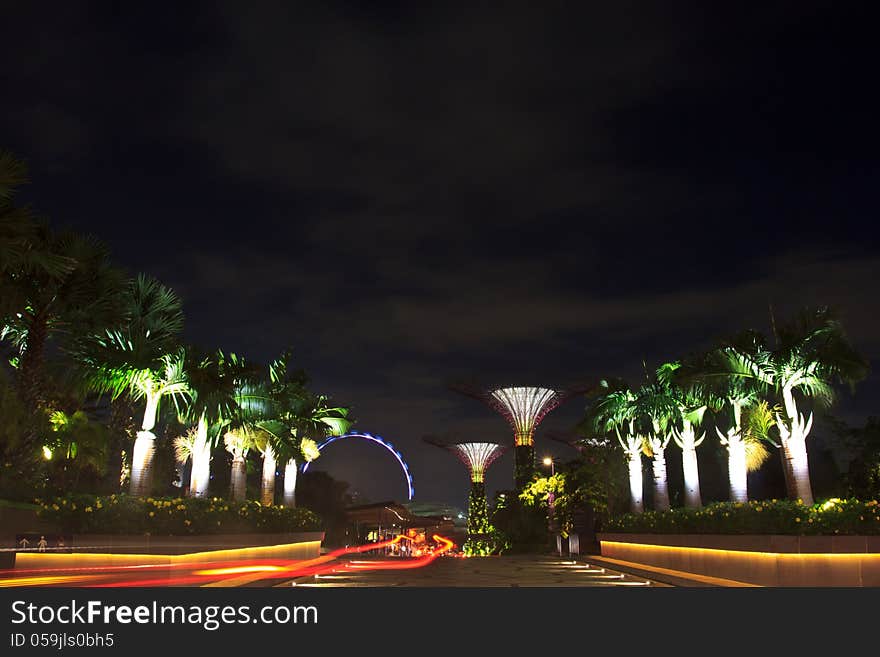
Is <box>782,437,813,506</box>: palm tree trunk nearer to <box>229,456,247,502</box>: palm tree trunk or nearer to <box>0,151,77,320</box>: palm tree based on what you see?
<box>0,151,77,320</box>: palm tree

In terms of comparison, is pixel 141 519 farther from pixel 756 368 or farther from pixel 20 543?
pixel 756 368

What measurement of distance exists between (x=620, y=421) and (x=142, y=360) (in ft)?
61.2

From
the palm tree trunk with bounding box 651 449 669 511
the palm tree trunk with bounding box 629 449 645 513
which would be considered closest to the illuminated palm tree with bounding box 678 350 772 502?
the palm tree trunk with bounding box 651 449 669 511

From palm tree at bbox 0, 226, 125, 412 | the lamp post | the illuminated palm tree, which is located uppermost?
palm tree at bbox 0, 226, 125, 412

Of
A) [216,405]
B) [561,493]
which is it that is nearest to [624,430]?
[561,493]

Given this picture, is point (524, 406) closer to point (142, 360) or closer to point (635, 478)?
point (635, 478)

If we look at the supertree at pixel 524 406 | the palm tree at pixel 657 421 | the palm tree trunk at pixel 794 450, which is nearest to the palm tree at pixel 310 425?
the palm tree at pixel 657 421

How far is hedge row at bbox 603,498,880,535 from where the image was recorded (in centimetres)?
1514

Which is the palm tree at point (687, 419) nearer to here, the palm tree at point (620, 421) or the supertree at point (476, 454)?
the palm tree at point (620, 421)

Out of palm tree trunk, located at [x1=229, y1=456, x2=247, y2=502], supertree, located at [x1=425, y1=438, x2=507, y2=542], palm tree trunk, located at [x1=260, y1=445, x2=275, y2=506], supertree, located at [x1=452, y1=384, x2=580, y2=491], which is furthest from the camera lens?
supertree, located at [x1=425, y1=438, x2=507, y2=542]

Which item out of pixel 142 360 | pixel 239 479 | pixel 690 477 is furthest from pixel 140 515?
pixel 690 477

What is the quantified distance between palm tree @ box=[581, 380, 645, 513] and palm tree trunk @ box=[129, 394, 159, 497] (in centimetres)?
1745

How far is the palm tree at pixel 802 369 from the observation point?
1838 centimetres
